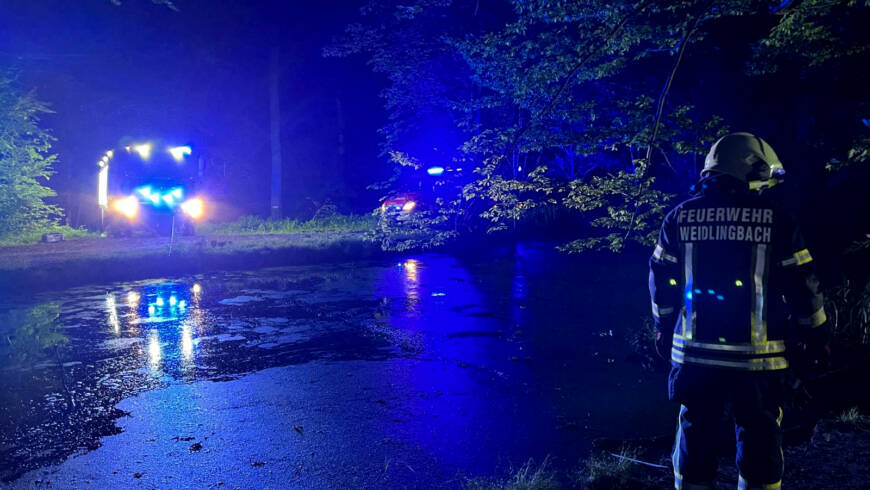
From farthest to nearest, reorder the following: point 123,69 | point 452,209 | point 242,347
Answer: point 123,69 < point 452,209 < point 242,347

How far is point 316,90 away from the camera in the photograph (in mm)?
32781

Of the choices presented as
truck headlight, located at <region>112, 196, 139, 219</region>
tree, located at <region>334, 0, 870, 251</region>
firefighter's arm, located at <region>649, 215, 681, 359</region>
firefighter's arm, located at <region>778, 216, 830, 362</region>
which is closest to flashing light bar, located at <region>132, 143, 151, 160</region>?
truck headlight, located at <region>112, 196, 139, 219</region>

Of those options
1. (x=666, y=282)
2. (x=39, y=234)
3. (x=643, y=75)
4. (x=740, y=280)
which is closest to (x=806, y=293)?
(x=740, y=280)

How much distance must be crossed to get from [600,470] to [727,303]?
147cm

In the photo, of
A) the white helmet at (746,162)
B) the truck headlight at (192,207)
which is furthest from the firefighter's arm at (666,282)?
the truck headlight at (192,207)

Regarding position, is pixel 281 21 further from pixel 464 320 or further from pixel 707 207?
pixel 707 207

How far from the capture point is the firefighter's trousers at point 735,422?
2939 mm

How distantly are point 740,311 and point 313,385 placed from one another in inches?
161

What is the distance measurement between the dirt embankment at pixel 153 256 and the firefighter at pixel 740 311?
38.7 ft

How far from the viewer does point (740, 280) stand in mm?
2990

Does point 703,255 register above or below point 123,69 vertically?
below

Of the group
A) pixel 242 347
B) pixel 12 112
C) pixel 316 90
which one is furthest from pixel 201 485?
pixel 316 90

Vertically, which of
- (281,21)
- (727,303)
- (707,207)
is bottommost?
(727,303)

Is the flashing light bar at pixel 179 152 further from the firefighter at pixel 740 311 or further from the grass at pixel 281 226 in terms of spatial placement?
the firefighter at pixel 740 311
